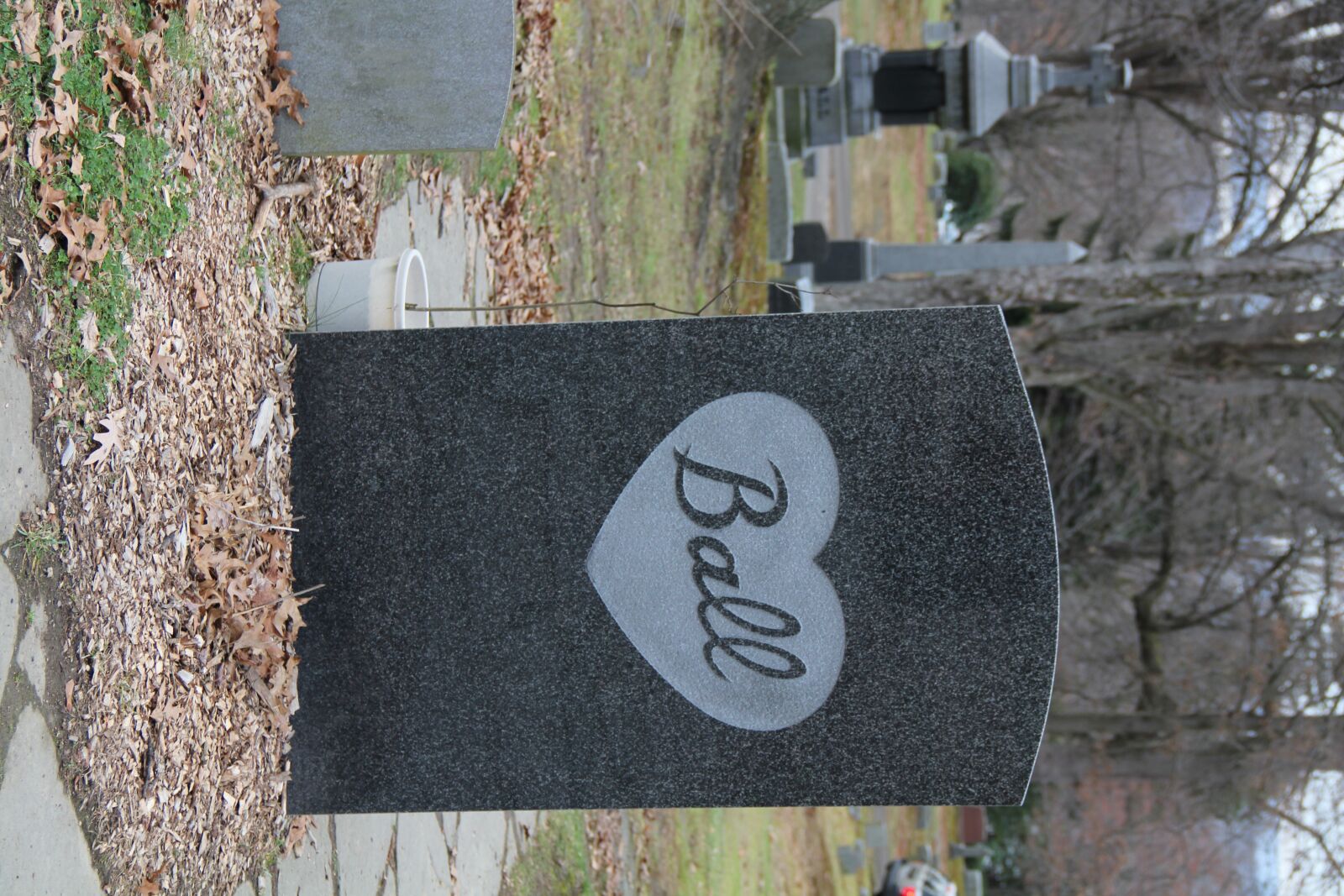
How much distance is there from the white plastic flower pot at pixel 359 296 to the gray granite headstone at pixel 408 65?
441 millimetres

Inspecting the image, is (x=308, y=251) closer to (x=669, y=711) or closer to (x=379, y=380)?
(x=379, y=380)

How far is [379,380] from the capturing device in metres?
3.60

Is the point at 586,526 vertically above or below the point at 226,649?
above

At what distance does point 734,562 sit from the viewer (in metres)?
3.48

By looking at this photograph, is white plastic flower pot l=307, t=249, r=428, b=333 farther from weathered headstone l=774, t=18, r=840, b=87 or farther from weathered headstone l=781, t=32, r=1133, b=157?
weathered headstone l=781, t=32, r=1133, b=157

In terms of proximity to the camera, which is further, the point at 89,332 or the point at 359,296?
the point at 359,296

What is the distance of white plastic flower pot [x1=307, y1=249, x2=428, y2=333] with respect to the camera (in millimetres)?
4043

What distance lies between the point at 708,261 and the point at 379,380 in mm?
6339

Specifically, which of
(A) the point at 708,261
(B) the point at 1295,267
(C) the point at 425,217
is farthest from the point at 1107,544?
(C) the point at 425,217

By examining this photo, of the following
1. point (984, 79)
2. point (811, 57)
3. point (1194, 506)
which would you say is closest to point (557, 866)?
point (811, 57)

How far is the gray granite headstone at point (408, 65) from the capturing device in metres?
3.77

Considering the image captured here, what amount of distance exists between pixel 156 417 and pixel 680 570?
153cm

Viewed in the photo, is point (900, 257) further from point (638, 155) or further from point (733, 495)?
point (733, 495)

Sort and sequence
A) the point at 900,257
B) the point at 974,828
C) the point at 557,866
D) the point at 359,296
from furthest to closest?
1. the point at 974,828
2. the point at 900,257
3. the point at 557,866
4. the point at 359,296
